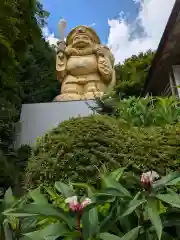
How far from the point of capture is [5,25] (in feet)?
20.6

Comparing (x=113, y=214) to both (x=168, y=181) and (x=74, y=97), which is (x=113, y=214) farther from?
(x=74, y=97)

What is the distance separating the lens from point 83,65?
8.11m

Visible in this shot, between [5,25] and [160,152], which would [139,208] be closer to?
[160,152]

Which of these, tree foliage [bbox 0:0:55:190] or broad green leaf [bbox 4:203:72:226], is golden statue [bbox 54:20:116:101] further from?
broad green leaf [bbox 4:203:72:226]

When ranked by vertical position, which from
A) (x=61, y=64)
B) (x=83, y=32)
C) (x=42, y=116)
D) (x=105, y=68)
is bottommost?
(x=42, y=116)

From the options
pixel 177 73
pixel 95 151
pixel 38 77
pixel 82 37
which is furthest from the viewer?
pixel 38 77

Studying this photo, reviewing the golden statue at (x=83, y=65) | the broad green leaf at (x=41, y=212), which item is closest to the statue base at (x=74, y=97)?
the golden statue at (x=83, y=65)

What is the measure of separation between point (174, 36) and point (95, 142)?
371 centimetres

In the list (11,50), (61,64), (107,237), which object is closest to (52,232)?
(107,237)

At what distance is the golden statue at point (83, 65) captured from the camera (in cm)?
804

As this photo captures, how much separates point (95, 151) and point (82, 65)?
522cm

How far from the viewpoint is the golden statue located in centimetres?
804

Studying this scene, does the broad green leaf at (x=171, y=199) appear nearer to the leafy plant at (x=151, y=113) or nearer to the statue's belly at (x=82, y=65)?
the leafy plant at (x=151, y=113)

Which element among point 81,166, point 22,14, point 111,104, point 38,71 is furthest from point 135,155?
point 38,71
